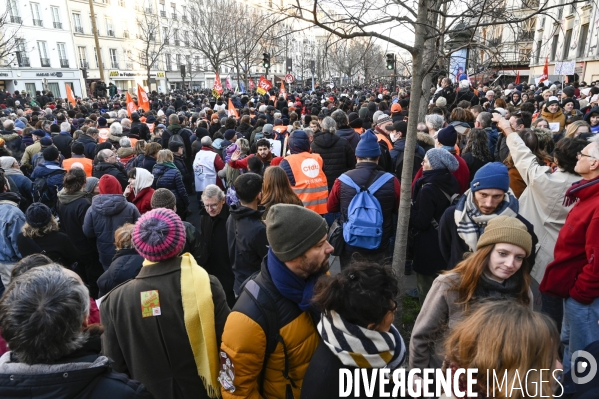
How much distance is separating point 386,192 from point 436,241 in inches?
29.4

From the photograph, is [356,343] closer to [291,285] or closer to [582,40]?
[291,285]

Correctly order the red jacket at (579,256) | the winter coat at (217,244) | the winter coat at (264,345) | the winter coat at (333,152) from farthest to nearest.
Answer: the winter coat at (333,152) → the winter coat at (217,244) → the red jacket at (579,256) → the winter coat at (264,345)

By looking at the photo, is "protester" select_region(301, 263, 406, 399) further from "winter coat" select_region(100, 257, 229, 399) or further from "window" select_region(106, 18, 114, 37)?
"window" select_region(106, 18, 114, 37)

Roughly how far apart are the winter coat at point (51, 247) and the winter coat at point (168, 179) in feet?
6.52

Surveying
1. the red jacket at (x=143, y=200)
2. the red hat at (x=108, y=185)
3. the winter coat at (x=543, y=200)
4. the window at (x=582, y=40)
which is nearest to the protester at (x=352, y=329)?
the winter coat at (x=543, y=200)

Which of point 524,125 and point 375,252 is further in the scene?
point 524,125

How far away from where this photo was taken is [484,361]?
154cm

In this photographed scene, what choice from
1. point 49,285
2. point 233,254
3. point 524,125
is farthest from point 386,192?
point 524,125

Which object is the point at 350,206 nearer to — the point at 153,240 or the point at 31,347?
the point at 153,240

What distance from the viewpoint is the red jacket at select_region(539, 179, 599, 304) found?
2577 mm

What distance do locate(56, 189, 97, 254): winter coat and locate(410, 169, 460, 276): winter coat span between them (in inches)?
149

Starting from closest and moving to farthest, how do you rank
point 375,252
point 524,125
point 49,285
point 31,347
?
1. point 31,347
2. point 49,285
3. point 375,252
4. point 524,125

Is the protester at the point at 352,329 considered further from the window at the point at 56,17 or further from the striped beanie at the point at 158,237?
the window at the point at 56,17

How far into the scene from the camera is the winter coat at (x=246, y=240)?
3350mm
